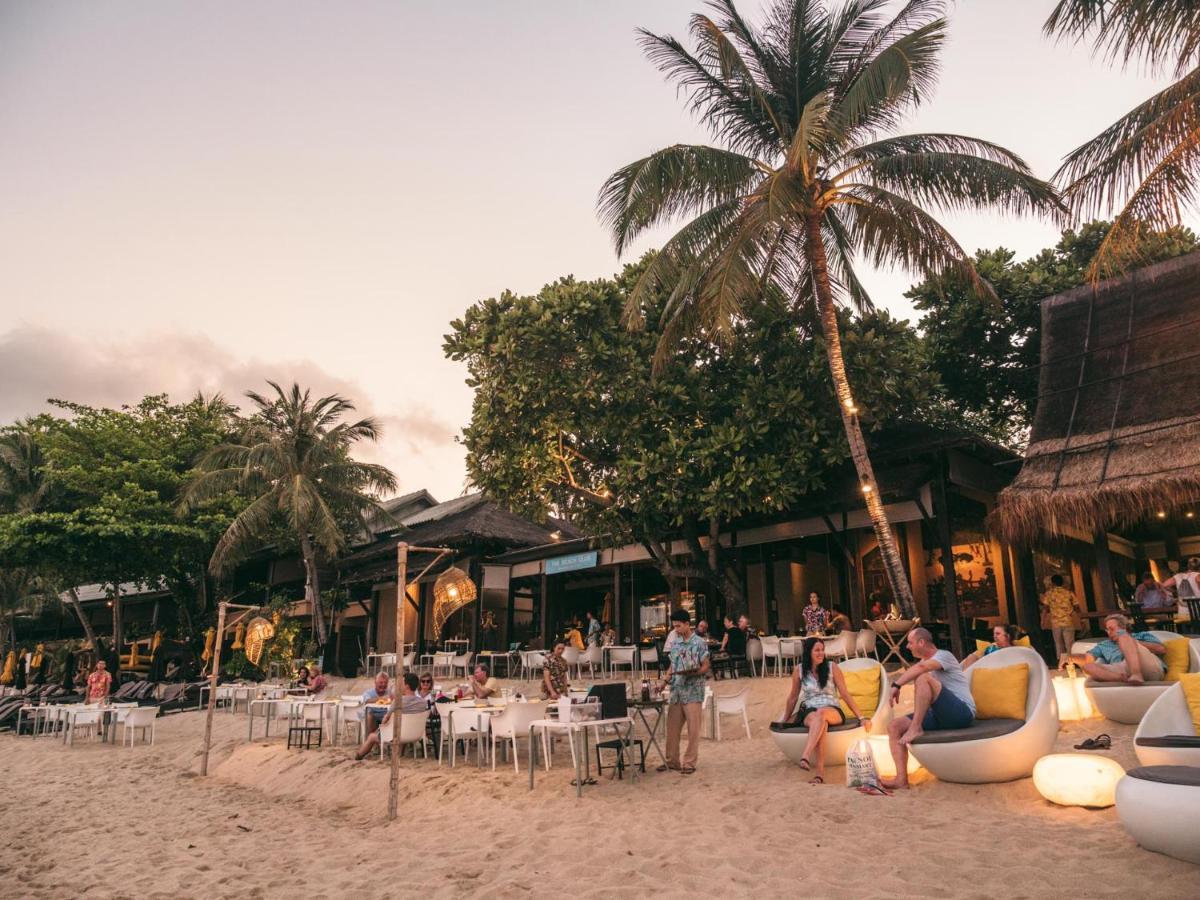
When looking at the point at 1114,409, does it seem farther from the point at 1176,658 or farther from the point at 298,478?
the point at 298,478

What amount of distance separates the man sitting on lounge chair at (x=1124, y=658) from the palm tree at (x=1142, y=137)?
148 inches

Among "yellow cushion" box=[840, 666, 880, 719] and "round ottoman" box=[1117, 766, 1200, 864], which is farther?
"yellow cushion" box=[840, 666, 880, 719]

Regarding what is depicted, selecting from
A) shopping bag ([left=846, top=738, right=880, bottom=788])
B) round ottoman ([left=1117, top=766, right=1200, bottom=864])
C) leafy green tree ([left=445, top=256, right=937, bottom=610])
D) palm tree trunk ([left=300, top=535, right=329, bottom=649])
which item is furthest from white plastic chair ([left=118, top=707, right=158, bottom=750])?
round ottoman ([left=1117, top=766, right=1200, bottom=864])

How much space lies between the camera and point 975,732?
5.27 m

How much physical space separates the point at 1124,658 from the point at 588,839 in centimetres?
500

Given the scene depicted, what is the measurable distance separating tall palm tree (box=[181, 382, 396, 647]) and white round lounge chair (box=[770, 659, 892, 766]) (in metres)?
15.7

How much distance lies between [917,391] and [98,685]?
15.7 meters

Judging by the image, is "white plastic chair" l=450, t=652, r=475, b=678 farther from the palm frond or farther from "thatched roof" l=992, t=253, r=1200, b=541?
"thatched roof" l=992, t=253, r=1200, b=541

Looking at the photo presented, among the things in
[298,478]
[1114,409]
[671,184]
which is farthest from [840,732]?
[298,478]

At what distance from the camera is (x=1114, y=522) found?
994 cm

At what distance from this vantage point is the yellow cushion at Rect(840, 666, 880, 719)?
6.49 m

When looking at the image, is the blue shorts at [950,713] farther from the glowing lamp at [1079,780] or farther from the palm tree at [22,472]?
the palm tree at [22,472]

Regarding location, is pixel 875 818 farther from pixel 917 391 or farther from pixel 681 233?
pixel 917 391

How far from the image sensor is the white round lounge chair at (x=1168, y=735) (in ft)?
14.2
